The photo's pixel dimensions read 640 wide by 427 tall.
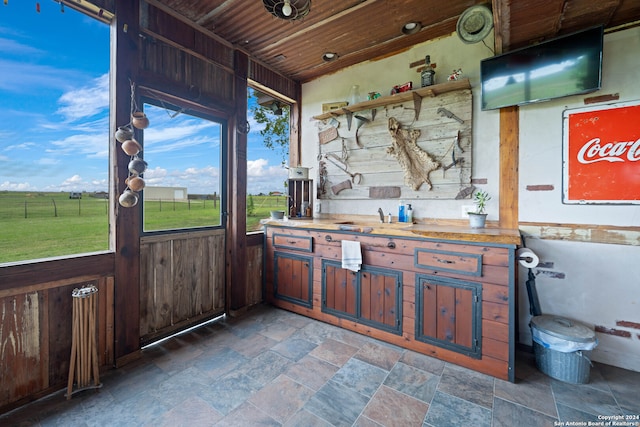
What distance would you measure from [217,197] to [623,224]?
351cm

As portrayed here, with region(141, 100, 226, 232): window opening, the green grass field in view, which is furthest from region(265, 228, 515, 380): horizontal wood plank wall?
the green grass field

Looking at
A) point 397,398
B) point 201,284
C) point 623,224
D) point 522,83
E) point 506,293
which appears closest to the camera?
point 397,398

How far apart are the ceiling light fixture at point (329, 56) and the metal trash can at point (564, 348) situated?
3.20 metres

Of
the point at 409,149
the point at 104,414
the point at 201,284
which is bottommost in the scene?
the point at 104,414

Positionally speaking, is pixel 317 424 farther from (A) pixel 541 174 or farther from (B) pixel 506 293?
(A) pixel 541 174

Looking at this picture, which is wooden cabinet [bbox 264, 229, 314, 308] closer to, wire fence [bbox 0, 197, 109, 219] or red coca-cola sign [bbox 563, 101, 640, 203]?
wire fence [bbox 0, 197, 109, 219]

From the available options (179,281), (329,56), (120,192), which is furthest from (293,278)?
(329,56)

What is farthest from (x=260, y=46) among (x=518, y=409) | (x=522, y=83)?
(x=518, y=409)

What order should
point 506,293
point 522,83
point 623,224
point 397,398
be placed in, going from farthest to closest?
point 522,83 < point 623,224 < point 506,293 < point 397,398

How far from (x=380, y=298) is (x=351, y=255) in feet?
1.49

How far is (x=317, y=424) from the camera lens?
5.06ft

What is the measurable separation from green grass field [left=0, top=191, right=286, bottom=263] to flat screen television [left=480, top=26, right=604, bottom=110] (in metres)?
3.15

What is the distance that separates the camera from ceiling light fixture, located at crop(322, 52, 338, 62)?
3091 millimetres

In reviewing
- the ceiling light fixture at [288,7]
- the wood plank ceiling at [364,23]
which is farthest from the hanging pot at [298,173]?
the ceiling light fixture at [288,7]
